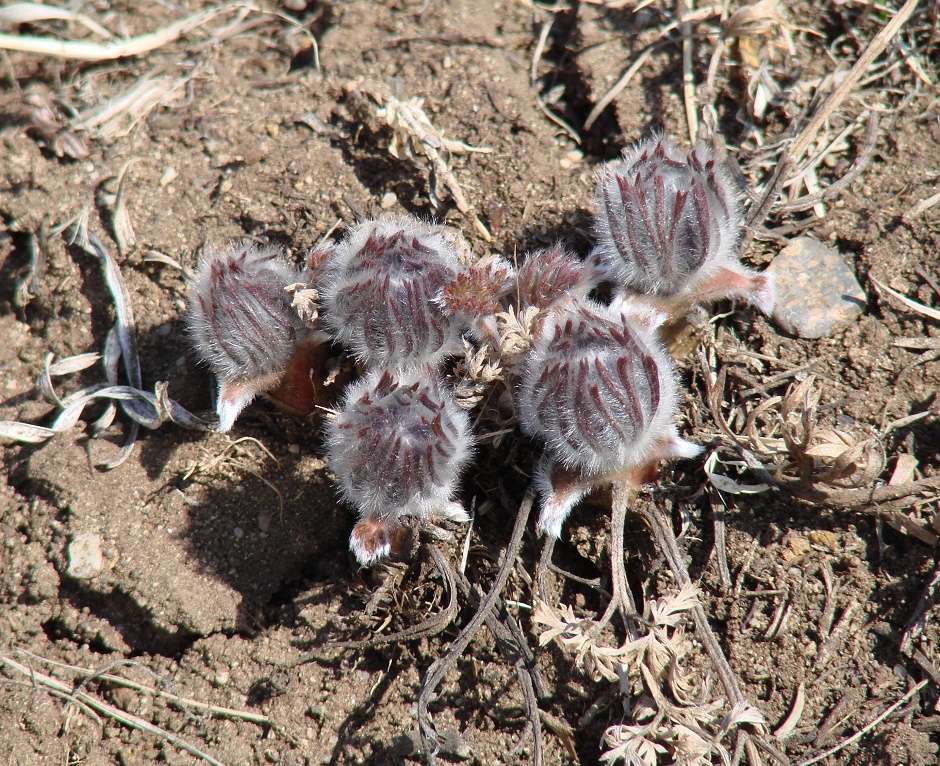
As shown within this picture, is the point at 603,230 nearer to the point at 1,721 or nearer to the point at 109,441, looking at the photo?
the point at 109,441

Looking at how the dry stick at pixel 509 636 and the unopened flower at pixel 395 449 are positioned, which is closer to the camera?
the unopened flower at pixel 395 449

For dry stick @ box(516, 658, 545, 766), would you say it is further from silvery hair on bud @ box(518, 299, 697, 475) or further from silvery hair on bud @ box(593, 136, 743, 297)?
silvery hair on bud @ box(593, 136, 743, 297)

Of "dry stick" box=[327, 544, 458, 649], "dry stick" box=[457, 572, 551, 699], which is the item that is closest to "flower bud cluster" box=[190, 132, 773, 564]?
"dry stick" box=[327, 544, 458, 649]

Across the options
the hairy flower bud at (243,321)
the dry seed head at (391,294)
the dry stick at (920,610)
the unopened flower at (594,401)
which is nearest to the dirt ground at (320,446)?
the dry stick at (920,610)

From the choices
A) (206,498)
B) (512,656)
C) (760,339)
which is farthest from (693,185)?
(206,498)

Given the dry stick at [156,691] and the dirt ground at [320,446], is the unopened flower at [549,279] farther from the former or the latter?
the dry stick at [156,691]

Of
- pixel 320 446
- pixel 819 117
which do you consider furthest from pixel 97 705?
pixel 819 117

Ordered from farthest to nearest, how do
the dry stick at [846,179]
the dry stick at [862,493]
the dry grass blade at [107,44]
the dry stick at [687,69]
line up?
the dry grass blade at [107,44], the dry stick at [687,69], the dry stick at [846,179], the dry stick at [862,493]
